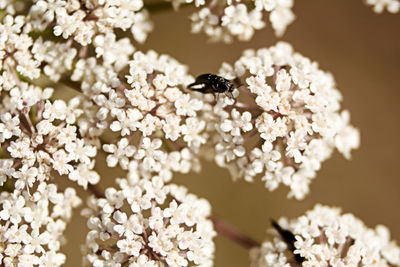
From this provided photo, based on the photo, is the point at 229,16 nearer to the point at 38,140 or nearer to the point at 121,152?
the point at 121,152

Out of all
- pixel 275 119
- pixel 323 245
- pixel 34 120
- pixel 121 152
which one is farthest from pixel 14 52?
pixel 323 245

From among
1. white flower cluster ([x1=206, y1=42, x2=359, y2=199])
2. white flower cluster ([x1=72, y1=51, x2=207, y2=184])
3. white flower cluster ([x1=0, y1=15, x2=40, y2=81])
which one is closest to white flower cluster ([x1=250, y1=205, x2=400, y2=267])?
white flower cluster ([x1=206, y1=42, x2=359, y2=199])

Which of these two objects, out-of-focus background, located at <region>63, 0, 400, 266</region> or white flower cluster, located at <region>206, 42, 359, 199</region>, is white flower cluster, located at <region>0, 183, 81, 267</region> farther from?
out-of-focus background, located at <region>63, 0, 400, 266</region>

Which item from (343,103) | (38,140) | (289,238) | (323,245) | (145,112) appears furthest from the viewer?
(343,103)

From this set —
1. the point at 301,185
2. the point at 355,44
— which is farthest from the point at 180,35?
the point at 301,185

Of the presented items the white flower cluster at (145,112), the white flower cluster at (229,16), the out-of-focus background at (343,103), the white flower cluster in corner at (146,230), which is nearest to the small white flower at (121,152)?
the white flower cluster at (145,112)

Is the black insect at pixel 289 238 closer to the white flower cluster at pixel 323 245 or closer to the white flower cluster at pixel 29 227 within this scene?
the white flower cluster at pixel 323 245

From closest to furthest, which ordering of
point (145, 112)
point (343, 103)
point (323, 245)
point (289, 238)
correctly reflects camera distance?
1. point (145, 112)
2. point (323, 245)
3. point (289, 238)
4. point (343, 103)

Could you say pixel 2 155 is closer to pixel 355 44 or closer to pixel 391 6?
pixel 391 6
